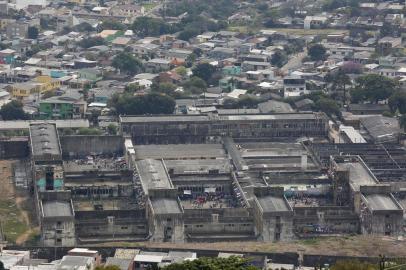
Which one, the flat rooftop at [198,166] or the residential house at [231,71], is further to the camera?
the residential house at [231,71]

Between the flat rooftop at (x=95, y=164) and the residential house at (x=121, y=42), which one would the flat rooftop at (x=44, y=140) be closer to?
the flat rooftop at (x=95, y=164)

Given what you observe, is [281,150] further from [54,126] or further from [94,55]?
[94,55]

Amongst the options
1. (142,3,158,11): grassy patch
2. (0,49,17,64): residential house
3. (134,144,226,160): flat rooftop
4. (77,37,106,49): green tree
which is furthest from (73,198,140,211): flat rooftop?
(142,3,158,11): grassy patch

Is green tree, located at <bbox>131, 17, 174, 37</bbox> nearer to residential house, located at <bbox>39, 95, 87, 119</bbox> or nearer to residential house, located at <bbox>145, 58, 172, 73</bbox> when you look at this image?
residential house, located at <bbox>145, 58, 172, 73</bbox>

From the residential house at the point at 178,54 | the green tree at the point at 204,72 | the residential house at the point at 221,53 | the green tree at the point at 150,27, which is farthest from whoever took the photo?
the green tree at the point at 150,27

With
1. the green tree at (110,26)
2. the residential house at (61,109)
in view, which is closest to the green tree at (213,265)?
the residential house at (61,109)

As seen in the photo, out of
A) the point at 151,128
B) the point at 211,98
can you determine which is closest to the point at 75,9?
the point at 211,98
